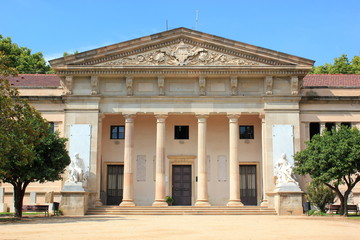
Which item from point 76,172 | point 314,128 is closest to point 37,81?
point 76,172

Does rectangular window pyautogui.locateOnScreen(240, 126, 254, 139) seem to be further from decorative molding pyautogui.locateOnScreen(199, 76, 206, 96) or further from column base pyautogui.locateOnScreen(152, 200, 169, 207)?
column base pyautogui.locateOnScreen(152, 200, 169, 207)

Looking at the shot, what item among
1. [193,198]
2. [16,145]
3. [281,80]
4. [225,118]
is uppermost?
[281,80]

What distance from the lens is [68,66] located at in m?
35.1

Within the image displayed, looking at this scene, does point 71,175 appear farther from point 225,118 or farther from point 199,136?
point 225,118

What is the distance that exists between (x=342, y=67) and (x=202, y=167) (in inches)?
1150

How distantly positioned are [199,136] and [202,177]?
301 centimetres

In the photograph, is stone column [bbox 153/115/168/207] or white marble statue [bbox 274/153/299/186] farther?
stone column [bbox 153/115/168/207]

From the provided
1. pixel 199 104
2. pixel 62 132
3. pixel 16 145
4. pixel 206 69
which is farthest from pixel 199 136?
pixel 16 145

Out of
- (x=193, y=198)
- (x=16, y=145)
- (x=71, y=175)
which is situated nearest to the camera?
(x=16, y=145)

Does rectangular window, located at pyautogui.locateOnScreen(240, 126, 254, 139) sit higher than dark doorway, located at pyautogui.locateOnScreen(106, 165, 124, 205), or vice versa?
rectangular window, located at pyautogui.locateOnScreen(240, 126, 254, 139)

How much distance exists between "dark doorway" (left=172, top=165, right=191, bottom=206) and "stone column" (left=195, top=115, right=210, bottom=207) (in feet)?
11.7

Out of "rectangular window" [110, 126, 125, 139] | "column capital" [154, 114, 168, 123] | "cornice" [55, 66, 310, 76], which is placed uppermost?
"cornice" [55, 66, 310, 76]

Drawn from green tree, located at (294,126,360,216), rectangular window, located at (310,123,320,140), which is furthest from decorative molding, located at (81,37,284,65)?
green tree, located at (294,126,360,216)

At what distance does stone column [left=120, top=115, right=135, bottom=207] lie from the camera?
34.1 m
